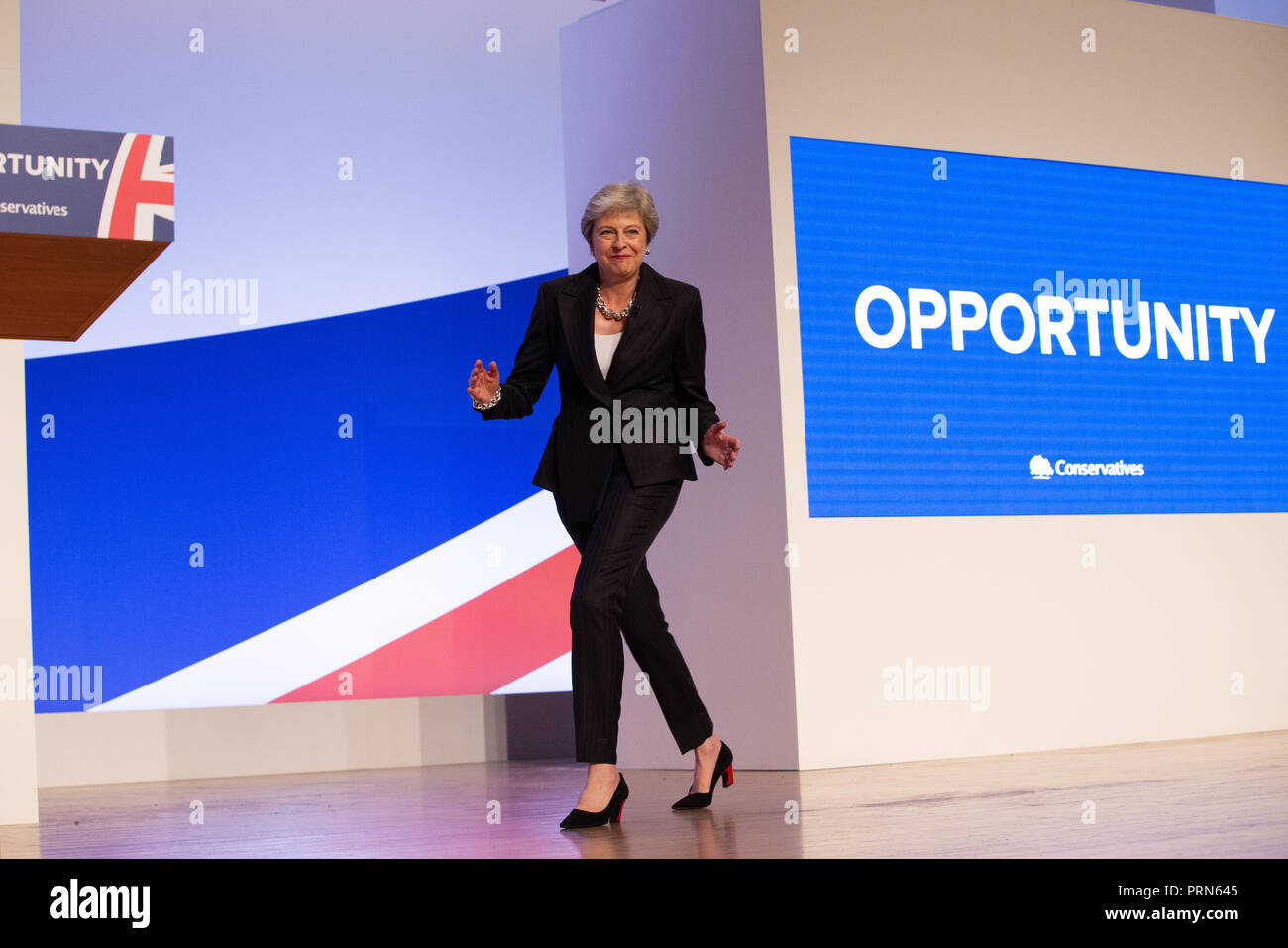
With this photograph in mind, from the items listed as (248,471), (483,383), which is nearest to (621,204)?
(483,383)

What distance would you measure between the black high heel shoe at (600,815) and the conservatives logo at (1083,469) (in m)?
2.34

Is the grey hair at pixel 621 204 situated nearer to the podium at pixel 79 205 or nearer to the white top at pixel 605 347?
the white top at pixel 605 347

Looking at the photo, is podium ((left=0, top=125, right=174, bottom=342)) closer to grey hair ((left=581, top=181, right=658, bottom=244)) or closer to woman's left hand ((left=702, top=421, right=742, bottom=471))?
grey hair ((left=581, top=181, right=658, bottom=244))

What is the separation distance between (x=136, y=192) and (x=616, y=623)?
1290mm

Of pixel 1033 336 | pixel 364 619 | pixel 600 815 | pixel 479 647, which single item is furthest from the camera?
pixel 479 647

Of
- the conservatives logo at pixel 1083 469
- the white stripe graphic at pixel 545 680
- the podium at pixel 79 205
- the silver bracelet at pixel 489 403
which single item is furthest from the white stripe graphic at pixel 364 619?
the podium at pixel 79 205

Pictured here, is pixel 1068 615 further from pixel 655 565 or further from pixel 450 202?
pixel 450 202

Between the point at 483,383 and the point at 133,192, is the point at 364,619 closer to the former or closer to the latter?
the point at 483,383

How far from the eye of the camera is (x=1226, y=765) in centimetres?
370

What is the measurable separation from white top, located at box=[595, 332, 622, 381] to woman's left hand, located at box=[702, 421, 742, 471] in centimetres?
26

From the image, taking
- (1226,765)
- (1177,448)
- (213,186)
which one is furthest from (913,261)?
(213,186)

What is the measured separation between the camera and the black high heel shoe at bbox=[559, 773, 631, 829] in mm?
2832

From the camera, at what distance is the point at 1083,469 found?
4.85 metres

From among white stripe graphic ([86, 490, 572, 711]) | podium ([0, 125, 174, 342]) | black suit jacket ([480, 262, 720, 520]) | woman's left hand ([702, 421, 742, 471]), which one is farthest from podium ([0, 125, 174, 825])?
white stripe graphic ([86, 490, 572, 711])
